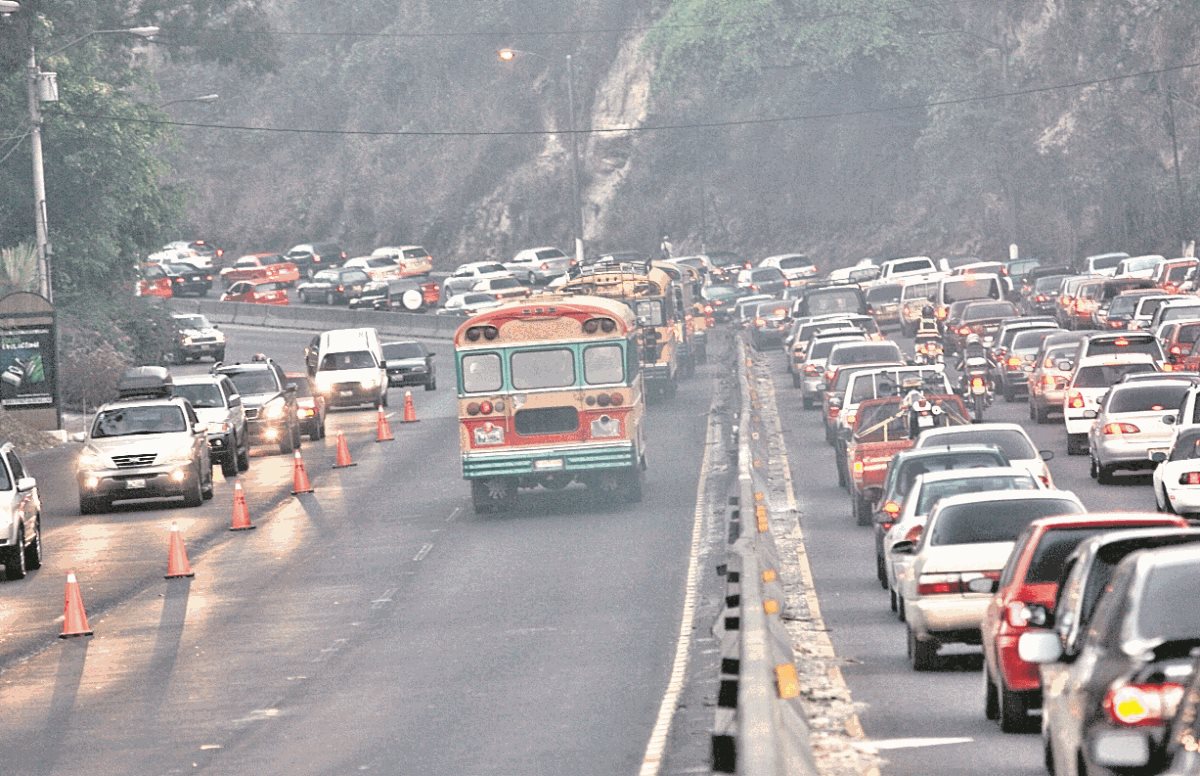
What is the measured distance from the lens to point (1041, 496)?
57.5ft

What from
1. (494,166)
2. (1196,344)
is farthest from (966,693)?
(494,166)

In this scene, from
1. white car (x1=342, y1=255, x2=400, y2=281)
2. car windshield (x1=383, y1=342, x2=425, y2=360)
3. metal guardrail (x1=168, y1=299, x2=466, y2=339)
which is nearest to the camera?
car windshield (x1=383, y1=342, x2=425, y2=360)

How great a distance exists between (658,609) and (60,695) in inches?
239

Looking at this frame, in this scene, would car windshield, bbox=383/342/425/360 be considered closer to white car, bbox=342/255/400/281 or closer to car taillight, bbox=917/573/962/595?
white car, bbox=342/255/400/281

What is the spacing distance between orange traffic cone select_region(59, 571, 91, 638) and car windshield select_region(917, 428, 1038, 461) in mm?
9471

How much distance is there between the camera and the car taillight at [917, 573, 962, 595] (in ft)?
54.9

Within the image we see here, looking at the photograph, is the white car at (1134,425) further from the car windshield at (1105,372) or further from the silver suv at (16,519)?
the silver suv at (16,519)

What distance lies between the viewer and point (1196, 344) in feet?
139

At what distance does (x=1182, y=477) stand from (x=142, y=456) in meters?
17.0

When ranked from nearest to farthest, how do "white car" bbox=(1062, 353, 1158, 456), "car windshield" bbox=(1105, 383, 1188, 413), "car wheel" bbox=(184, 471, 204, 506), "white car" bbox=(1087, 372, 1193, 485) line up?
"white car" bbox=(1087, 372, 1193, 485) < "car windshield" bbox=(1105, 383, 1188, 413) < "car wheel" bbox=(184, 471, 204, 506) < "white car" bbox=(1062, 353, 1158, 456)

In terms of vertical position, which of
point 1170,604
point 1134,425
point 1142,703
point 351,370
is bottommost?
point 1134,425

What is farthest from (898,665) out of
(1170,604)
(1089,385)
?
(1089,385)

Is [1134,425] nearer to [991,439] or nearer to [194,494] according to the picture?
[991,439]

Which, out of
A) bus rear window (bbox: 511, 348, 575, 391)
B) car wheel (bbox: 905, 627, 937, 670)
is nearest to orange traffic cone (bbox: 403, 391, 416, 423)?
bus rear window (bbox: 511, 348, 575, 391)
